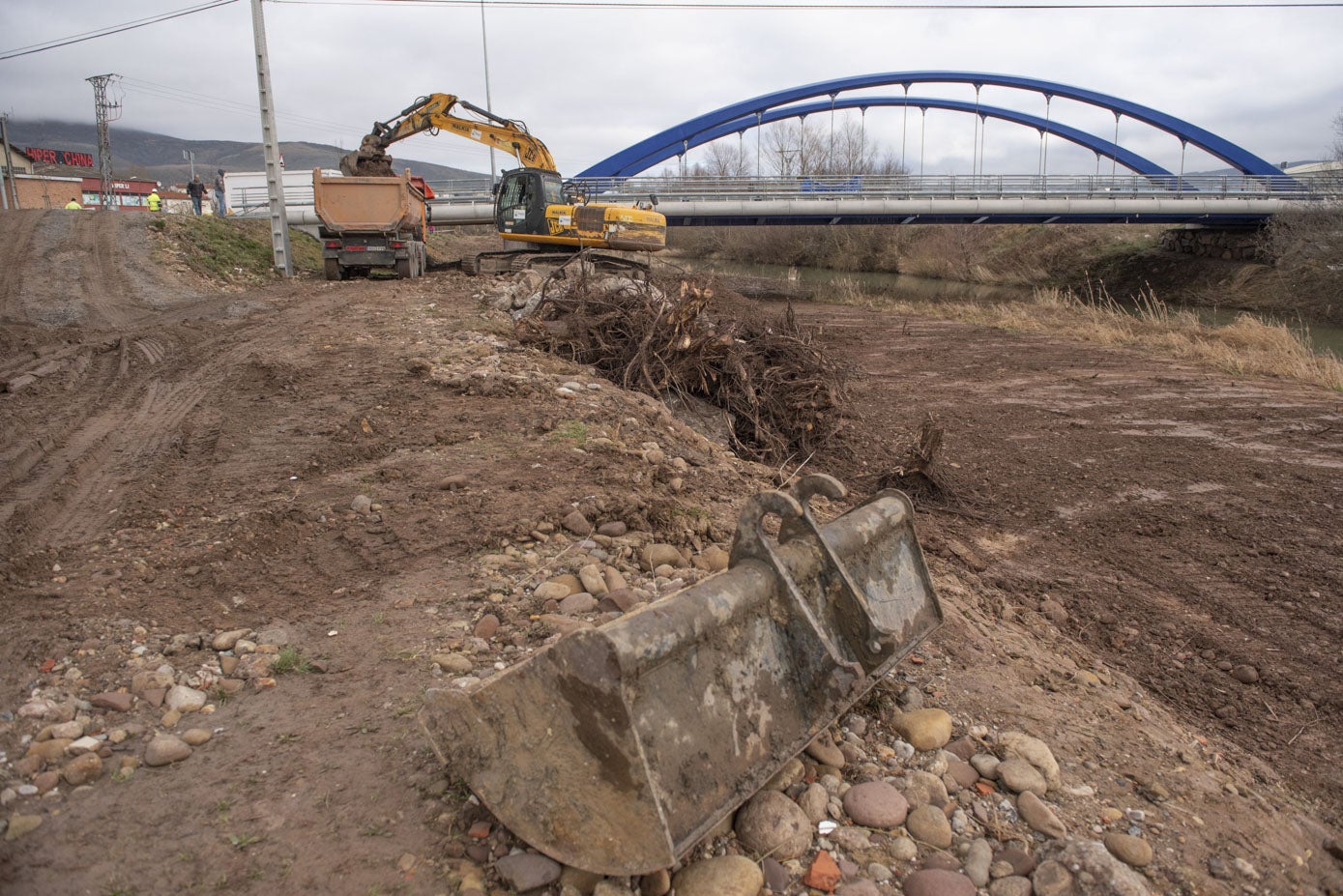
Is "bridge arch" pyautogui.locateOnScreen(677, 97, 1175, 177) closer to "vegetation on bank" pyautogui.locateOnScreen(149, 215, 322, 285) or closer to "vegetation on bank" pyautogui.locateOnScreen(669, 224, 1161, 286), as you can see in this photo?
"vegetation on bank" pyautogui.locateOnScreen(669, 224, 1161, 286)

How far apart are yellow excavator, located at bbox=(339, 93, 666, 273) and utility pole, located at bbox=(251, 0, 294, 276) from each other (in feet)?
4.73

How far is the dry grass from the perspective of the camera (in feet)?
46.5

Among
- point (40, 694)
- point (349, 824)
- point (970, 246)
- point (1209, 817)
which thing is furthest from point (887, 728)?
point (970, 246)

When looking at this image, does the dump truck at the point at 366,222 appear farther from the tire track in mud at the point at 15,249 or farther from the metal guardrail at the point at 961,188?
the metal guardrail at the point at 961,188

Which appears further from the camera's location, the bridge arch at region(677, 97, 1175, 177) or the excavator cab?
the bridge arch at region(677, 97, 1175, 177)

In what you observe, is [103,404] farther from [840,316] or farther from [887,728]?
[840,316]

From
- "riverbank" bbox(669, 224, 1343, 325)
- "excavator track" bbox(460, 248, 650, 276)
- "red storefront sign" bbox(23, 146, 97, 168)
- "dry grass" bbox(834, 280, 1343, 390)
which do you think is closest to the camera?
"dry grass" bbox(834, 280, 1343, 390)

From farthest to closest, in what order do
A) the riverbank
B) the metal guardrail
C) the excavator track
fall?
the riverbank, the metal guardrail, the excavator track

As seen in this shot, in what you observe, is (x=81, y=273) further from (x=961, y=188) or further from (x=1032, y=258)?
(x=1032, y=258)

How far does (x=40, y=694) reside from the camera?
304 centimetres

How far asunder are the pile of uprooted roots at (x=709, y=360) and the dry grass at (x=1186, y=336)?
30.7ft

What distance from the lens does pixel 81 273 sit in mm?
15016

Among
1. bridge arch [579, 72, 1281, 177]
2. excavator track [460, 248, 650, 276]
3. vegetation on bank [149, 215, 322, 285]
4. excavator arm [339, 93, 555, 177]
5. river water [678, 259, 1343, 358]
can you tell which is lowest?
river water [678, 259, 1343, 358]

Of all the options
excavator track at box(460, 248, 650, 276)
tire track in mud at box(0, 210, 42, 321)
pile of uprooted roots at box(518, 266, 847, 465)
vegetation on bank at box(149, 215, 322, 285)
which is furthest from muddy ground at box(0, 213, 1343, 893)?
vegetation on bank at box(149, 215, 322, 285)
